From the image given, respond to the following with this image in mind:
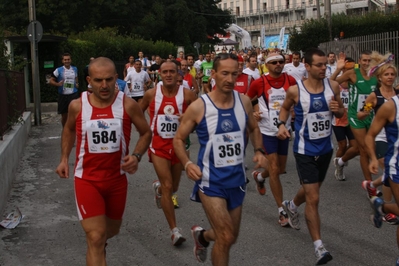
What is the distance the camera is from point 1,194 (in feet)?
27.5

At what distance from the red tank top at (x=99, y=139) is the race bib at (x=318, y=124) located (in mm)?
2234

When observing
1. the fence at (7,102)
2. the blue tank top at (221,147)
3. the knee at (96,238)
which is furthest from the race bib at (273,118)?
the fence at (7,102)

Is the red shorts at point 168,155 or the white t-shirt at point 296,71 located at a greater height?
the white t-shirt at point 296,71

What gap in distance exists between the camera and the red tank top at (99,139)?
539cm

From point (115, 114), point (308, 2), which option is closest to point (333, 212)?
point (115, 114)

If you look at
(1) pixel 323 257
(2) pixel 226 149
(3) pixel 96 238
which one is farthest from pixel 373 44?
(3) pixel 96 238

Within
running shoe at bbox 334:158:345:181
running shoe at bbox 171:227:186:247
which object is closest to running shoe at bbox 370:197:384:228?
running shoe at bbox 171:227:186:247

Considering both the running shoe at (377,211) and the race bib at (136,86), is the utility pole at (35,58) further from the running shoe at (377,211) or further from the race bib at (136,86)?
the running shoe at (377,211)

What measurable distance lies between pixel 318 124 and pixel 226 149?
71.1 inches

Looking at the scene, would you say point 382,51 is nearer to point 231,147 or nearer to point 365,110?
point 365,110

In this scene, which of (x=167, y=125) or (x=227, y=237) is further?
(x=167, y=125)

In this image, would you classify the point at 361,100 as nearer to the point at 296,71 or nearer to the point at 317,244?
the point at 317,244

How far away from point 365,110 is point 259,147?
8.05 feet

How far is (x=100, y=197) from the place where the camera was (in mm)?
5355
